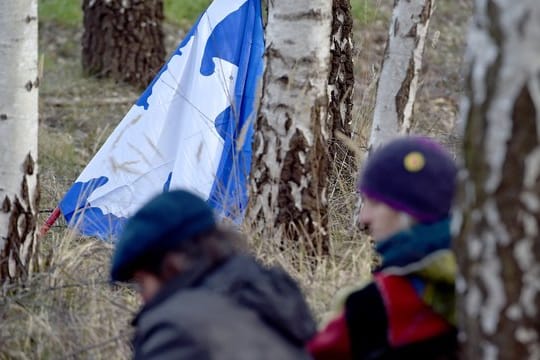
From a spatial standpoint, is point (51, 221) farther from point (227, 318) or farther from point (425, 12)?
point (227, 318)

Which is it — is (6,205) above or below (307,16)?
below

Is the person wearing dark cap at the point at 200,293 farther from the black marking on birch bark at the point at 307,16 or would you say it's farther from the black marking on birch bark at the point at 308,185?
the black marking on birch bark at the point at 307,16

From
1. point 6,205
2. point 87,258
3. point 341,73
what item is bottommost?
point 87,258

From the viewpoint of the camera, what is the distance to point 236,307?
7.38 ft

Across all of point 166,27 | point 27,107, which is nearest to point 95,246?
point 27,107

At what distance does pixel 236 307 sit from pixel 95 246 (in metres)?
2.11

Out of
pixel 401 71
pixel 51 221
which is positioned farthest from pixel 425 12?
pixel 51 221

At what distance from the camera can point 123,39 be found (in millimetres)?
10109

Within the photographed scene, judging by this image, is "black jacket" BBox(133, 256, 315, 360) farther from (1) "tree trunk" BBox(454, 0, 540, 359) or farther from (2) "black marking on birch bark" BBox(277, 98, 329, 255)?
(2) "black marking on birch bark" BBox(277, 98, 329, 255)

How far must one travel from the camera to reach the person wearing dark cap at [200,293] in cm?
217

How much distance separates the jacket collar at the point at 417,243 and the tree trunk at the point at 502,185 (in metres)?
0.29

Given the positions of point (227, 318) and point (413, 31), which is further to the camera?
point (413, 31)

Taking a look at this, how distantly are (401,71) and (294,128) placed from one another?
3.22 ft

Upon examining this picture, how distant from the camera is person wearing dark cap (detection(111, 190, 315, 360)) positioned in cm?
217
